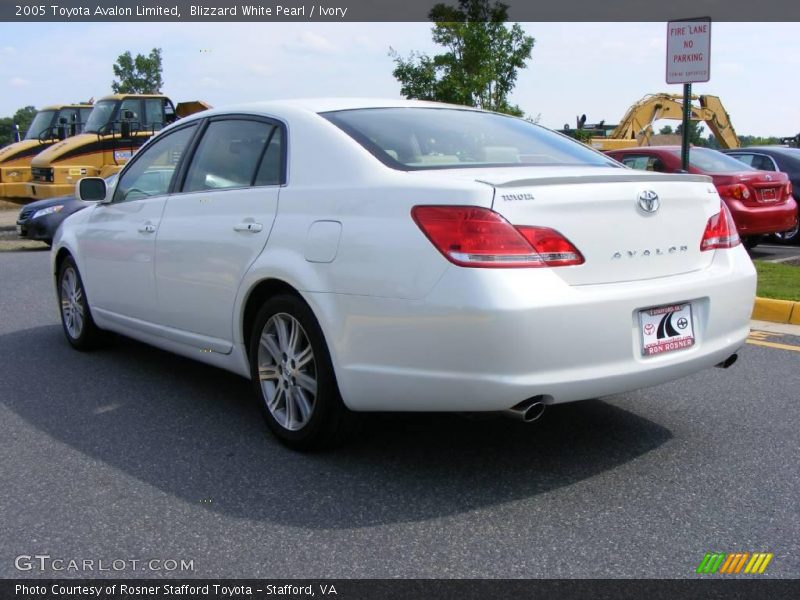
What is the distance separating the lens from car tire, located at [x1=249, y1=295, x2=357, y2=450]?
3.71 m

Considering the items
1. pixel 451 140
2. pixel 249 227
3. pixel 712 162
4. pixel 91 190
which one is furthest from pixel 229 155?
pixel 712 162

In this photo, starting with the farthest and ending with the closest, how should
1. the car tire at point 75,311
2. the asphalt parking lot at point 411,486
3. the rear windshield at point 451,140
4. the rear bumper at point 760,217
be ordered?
the rear bumper at point 760,217, the car tire at point 75,311, the rear windshield at point 451,140, the asphalt parking lot at point 411,486

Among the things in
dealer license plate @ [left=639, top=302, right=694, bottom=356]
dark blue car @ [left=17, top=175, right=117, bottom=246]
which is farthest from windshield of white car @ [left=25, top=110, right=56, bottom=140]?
dealer license plate @ [left=639, top=302, right=694, bottom=356]

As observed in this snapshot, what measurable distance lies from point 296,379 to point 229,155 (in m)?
1.36

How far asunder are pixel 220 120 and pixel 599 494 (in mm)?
2798

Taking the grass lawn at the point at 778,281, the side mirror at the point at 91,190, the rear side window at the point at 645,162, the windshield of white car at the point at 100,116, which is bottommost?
the grass lawn at the point at 778,281

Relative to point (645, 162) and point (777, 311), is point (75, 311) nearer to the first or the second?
point (777, 311)

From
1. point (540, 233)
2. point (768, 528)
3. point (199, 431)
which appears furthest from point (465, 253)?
point (199, 431)

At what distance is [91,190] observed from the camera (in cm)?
573

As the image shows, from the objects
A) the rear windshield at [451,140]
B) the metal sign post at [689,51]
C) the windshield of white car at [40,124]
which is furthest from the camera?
the windshield of white car at [40,124]

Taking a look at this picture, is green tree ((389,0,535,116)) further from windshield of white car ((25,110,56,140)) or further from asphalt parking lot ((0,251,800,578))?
asphalt parking lot ((0,251,800,578))

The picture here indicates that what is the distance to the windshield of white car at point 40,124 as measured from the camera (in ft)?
67.6

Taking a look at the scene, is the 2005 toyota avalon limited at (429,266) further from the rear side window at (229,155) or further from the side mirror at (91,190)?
the side mirror at (91,190)

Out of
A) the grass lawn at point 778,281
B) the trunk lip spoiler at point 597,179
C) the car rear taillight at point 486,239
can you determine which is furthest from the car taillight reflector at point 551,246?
the grass lawn at point 778,281
